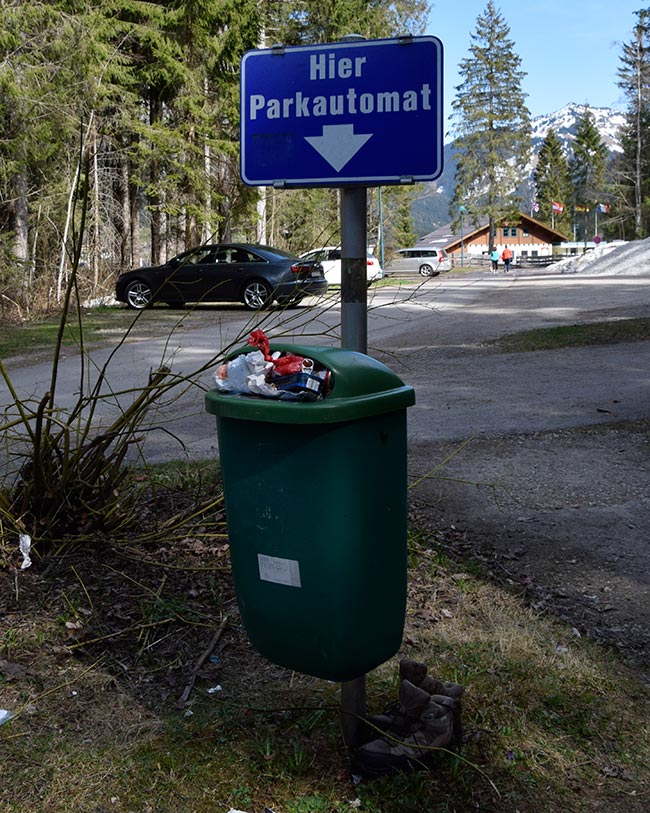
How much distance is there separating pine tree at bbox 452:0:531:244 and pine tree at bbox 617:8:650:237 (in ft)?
32.2

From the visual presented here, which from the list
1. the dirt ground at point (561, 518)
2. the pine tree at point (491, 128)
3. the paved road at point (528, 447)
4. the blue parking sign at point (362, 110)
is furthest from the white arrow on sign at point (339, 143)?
the pine tree at point (491, 128)

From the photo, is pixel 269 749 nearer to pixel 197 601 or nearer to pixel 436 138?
pixel 197 601

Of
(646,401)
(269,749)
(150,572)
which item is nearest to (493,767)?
(269,749)

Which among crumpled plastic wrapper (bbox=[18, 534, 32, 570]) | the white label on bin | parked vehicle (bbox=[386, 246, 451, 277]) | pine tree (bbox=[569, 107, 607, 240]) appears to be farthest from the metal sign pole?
pine tree (bbox=[569, 107, 607, 240])

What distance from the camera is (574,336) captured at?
13.4 meters

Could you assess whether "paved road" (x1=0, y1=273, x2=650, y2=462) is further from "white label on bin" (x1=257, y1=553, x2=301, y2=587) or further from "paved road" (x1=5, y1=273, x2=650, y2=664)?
"white label on bin" (x1=257, y1=553, x2=301, y2=587)

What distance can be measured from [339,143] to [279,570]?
152cm

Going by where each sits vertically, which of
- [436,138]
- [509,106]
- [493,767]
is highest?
[509,106]

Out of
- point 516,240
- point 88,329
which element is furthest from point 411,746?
point 516,240

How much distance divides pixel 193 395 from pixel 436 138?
272 inches

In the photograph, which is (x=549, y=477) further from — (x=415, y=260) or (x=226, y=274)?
(x=415, y=260)

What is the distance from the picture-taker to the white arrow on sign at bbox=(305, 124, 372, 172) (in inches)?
127

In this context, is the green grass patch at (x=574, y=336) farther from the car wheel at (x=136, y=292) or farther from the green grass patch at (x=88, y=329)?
the car wheel at (x=136, y=292)

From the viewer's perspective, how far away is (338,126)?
3250mm
